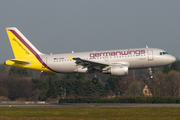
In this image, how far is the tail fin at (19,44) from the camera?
45.9 metres

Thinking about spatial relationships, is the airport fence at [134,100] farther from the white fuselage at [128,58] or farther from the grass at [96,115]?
the grass at [96,115]

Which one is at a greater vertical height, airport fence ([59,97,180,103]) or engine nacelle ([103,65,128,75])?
engine nacelle ([103,65,128,75])

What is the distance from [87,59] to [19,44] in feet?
37.8

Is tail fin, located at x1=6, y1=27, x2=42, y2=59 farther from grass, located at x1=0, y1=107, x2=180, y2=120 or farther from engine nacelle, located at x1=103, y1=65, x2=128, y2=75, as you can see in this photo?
grass, located at x1=0, y1=107, x2=180, y2=120

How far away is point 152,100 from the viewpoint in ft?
173

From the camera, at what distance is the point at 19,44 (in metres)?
46.3

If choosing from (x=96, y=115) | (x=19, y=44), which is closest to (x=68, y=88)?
(x=19, y=44)

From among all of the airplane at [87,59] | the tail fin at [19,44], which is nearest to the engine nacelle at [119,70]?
the airplane at [87,59]

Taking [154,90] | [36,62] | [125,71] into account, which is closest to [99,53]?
[125,71]

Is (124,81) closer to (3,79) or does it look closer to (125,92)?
(125,92)

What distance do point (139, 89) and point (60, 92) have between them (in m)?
21.8

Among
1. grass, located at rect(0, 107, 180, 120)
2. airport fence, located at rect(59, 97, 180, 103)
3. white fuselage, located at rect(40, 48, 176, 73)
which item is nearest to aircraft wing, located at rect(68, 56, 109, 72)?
white fuselage, located at rect(40, 48, 176, 73)

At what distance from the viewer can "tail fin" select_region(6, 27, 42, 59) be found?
151 ft

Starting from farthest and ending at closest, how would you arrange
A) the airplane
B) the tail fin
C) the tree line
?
the tree line → the tail fin → the airplane
